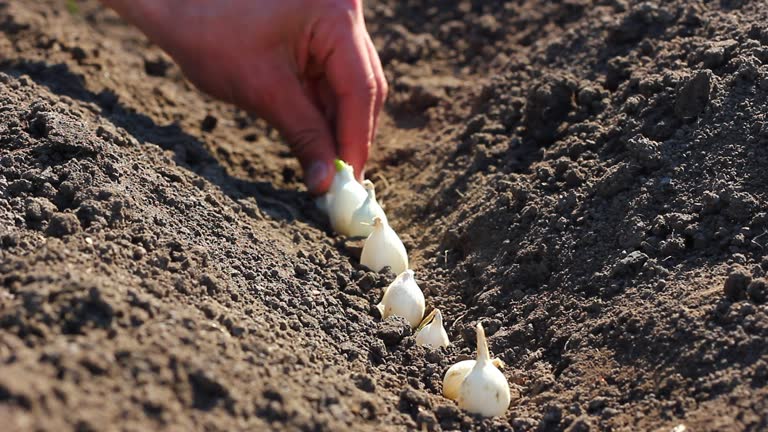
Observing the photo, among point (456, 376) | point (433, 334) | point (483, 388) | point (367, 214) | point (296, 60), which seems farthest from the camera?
point (296, 60)

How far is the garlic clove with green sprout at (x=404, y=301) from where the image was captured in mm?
2666

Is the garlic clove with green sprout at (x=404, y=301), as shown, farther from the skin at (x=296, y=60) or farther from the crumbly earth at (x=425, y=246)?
the skin at (x=296, y=60)

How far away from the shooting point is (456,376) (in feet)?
7.72

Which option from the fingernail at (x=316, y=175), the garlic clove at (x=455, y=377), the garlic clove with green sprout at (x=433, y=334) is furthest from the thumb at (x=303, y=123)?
the garlic clove at (x=455, y=377)

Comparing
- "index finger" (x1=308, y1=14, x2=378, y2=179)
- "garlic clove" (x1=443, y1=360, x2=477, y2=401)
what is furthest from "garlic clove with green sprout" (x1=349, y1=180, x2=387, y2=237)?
"garlic clove" (x1=443, y1=360, x2=477, y2=401)

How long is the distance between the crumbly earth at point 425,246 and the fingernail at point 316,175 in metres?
0.10

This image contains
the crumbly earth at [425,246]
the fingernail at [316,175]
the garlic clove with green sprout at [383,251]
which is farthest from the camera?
the fingernail at [316,175]

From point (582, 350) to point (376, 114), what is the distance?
1508 millimetres

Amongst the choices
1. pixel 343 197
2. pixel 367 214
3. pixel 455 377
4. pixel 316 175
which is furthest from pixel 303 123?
pixel 455 377

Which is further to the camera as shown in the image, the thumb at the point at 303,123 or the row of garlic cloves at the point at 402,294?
the thumb at the point at 303,123

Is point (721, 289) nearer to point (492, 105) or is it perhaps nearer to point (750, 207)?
point (750, 207)

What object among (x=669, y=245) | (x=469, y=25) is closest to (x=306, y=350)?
(x=669, y=245)

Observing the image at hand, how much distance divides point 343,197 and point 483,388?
1.14 m

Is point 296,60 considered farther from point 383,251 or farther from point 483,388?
point 483,388
